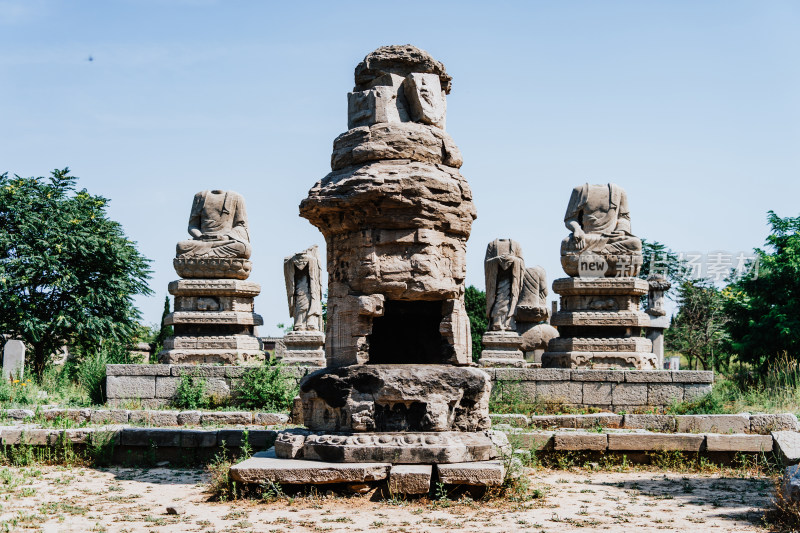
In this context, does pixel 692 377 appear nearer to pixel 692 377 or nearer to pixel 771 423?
pixel 692 377

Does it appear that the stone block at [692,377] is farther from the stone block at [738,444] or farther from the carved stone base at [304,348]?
the carved stone base at [304,348]

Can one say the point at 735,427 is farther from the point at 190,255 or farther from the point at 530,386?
the point at 190,255

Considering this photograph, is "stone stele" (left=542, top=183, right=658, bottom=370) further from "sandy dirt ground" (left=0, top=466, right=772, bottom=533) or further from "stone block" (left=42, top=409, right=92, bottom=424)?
"stone block" (left=42, top=409, right=92, bottom=424)

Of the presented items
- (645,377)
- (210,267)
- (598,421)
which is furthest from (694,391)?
(210,267)

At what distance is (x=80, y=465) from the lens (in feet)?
28.5

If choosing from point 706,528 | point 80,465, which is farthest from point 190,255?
point 706,528

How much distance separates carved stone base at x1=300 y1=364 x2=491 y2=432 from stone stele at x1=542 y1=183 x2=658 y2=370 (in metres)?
5.29

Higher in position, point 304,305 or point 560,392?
point 304,305

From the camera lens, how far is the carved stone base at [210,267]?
13.1 meters

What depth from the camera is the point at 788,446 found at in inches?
296

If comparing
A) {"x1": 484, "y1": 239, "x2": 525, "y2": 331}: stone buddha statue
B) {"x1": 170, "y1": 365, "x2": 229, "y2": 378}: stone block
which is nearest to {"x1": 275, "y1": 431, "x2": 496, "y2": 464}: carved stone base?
{"x1": 170, "y1": 365, "x2": 229, "y2": 378}: stone block

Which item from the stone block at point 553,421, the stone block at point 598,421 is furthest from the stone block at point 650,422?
the stone block at point 553,421

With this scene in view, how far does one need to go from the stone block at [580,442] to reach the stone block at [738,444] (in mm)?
1164

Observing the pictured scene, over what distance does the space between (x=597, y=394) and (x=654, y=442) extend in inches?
98.6
